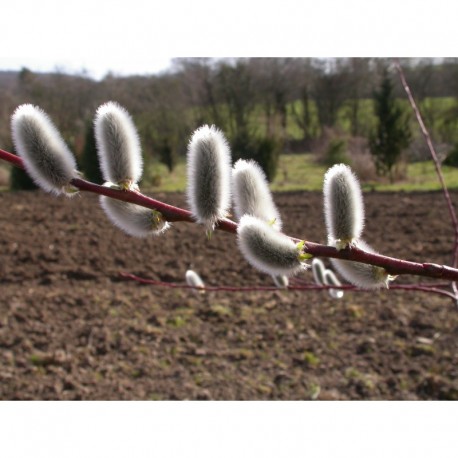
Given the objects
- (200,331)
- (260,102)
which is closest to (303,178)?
(260,102)

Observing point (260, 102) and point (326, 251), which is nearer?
point (326, 251)

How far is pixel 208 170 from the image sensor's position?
1.70 ft

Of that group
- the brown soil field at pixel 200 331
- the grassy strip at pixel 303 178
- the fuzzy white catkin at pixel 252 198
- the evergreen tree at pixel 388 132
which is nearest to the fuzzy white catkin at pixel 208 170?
the fuzzy white catkin at pixel 252 198

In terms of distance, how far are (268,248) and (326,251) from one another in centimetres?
4

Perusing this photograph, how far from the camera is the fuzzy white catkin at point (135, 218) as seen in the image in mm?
502

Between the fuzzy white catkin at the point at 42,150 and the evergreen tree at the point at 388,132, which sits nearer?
the fuzzy white catkin at the point at 42,150

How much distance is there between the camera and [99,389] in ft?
8.92

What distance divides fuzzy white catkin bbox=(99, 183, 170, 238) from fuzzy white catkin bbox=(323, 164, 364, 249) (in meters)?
0.14

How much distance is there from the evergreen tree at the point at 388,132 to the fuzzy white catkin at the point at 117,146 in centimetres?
850

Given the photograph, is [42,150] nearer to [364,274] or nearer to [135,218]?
[135,218]

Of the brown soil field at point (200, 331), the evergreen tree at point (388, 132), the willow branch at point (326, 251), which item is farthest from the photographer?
the evergreen tree at point (388, 132)

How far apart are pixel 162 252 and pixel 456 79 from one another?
20.7ft

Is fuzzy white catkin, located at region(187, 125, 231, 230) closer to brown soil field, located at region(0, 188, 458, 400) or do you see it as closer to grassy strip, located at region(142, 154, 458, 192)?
brown soil field, located at region(0, 188, 458, 400)

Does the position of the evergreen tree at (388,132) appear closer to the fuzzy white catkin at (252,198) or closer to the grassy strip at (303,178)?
the grassy strip at (303,178)
